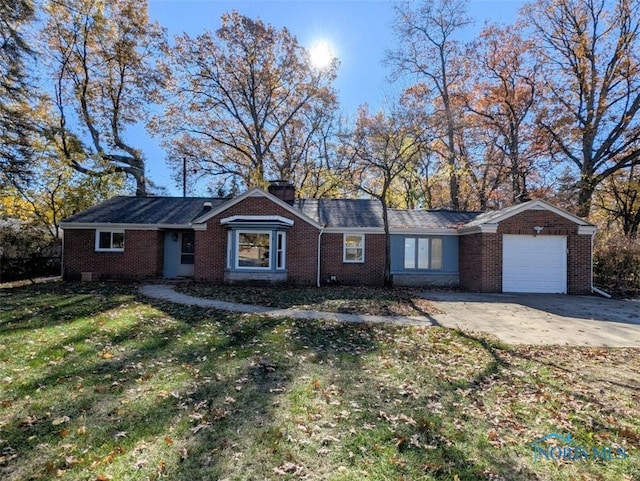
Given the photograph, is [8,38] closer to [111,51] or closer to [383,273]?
[111,51]

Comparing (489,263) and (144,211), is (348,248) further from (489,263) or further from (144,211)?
(144,211)

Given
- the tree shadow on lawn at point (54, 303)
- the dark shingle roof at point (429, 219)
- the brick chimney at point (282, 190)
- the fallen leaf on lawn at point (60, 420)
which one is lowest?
the fallen leaf on lawn at point (60, 420)

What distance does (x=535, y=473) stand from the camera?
10.2 ft

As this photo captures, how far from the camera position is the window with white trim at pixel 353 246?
53.0 ft

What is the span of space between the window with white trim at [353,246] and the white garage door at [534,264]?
236 inches

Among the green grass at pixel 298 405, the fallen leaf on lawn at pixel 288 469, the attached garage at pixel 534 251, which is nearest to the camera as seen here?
the fallen leaf on lawn at pixel 288 469

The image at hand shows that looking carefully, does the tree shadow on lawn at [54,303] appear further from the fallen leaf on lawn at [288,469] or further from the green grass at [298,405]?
Result: the fallen leaf on lawn at [288,469]

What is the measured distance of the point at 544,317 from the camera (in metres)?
9.74

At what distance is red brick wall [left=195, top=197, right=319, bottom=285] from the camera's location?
1508cm

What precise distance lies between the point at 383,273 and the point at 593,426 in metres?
12.0

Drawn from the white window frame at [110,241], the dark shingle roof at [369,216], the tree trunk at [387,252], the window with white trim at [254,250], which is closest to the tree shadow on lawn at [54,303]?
the white window frame at [110,241]

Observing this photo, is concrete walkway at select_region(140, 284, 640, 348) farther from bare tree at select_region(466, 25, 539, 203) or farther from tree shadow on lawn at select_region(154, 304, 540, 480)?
bare tree at select_region(466, 25, 539, 203)

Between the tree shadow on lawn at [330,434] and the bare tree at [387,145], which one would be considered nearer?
the tree shadow on lawn at [330,434]

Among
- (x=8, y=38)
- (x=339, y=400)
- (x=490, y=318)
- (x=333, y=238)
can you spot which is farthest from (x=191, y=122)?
(x=339, y=400)
